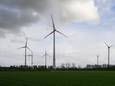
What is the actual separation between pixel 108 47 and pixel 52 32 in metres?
34.3

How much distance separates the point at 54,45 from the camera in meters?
101

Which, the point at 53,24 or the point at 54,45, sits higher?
the point at 53,24

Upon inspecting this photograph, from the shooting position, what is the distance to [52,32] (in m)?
106

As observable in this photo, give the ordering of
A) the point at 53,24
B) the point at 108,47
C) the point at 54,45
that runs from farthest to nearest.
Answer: the point at 108,47 → the point at 53,24 → the point at 54,45

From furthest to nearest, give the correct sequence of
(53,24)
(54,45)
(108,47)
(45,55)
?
(45,55)
(108,47)
(53,24)
(54,45)

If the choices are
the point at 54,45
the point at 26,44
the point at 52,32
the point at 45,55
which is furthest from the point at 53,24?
the point at 45,55

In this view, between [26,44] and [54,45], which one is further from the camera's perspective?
[26,44]

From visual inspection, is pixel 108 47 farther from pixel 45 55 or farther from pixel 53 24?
pixel 45 55

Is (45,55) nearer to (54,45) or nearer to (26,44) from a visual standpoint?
(26,44)

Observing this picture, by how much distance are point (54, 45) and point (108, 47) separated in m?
37.4

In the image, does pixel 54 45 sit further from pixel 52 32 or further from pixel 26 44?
pixel 26 44

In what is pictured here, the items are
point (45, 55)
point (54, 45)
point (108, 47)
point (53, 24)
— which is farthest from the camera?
point (45, 55)

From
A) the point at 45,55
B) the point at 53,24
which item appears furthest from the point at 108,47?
the point at 45,55

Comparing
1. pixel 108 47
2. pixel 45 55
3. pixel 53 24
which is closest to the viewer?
pixel 53 24
